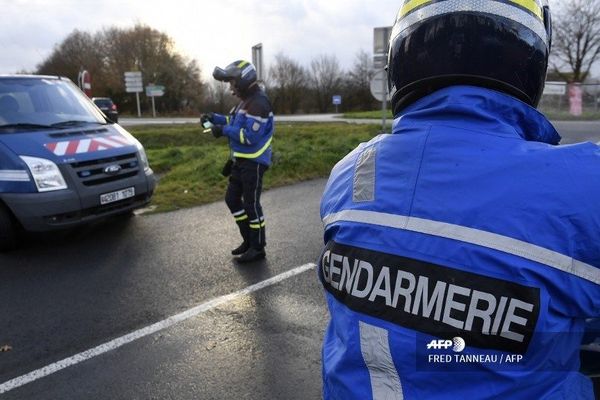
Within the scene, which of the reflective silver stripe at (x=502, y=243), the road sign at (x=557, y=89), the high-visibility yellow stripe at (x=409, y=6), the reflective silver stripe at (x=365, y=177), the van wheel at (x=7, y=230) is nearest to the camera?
the reflective silver stripe at (x=502, y=243)

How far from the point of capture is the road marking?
3.19 m

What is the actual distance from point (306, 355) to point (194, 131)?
17.9m

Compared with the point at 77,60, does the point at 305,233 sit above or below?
below

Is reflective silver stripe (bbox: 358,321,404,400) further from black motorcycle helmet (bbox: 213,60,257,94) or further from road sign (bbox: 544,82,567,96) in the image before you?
road sign (bbox: 544,82,567,96)

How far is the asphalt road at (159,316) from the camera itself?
3107mm

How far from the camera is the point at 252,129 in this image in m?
4.95

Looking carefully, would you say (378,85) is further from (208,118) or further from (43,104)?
(43,104)

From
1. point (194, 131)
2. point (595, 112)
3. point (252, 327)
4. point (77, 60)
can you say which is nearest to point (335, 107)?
point (77, 60)

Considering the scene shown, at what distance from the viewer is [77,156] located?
573 cm

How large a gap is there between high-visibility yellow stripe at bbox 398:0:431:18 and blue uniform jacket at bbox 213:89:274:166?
3553 mm

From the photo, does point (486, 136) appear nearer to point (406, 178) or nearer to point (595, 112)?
point (406, 178)

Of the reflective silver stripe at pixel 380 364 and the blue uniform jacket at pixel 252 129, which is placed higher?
the blue uniform jacket at pixel 252 129

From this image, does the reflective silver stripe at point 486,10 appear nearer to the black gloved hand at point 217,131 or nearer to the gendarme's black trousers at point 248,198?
the gendarme's black trousers at point 248,198

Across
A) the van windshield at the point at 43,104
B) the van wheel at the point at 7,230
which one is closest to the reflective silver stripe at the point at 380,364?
the van wheel at the point at 7,230
